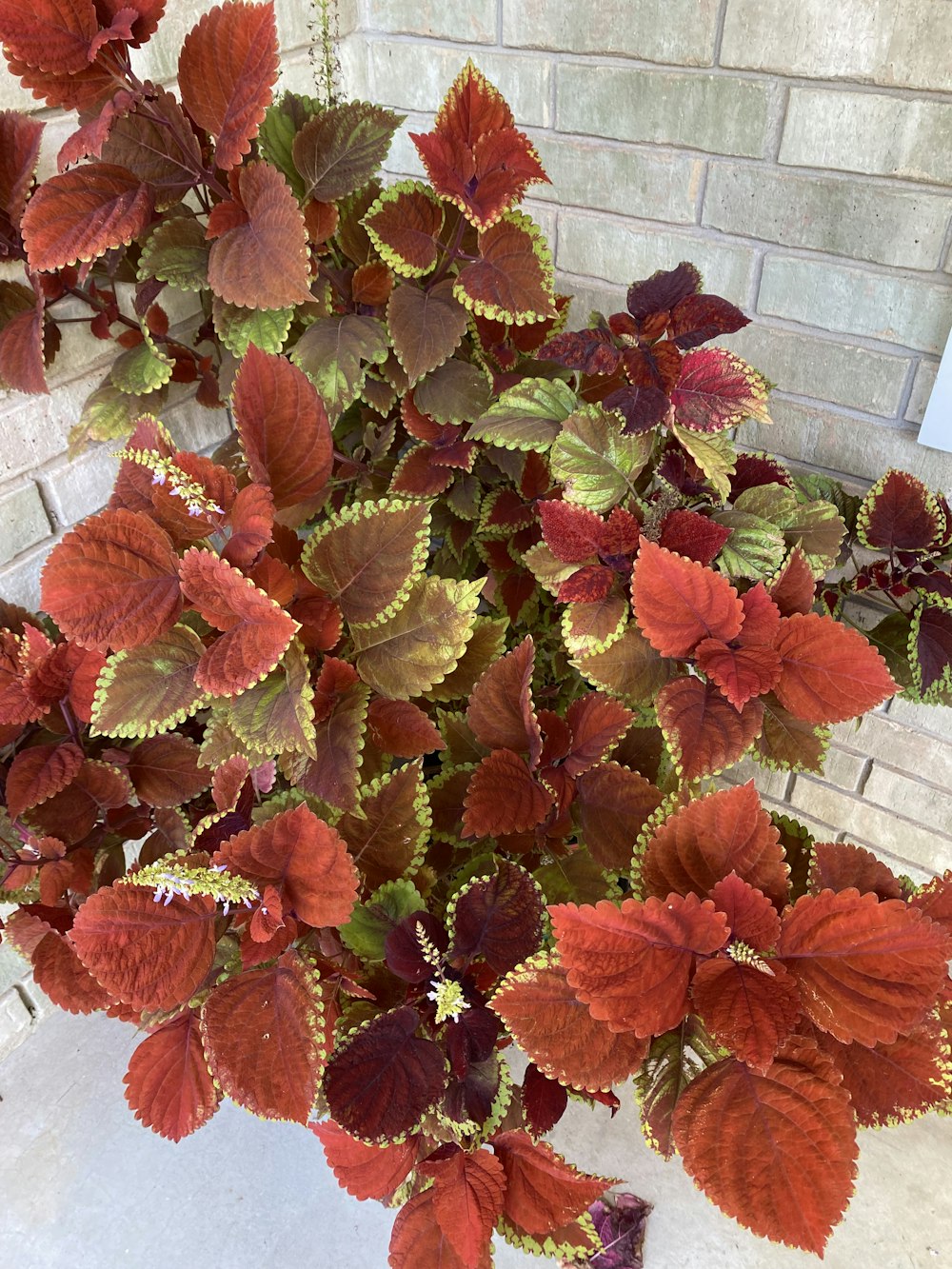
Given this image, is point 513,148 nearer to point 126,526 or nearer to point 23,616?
point 126,526

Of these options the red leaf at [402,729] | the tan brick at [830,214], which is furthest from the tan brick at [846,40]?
the red leaf at [402,729]

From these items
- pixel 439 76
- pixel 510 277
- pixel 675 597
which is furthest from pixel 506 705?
pixel 439 76

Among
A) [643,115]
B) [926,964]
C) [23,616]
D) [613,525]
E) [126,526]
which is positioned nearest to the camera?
[926,964]

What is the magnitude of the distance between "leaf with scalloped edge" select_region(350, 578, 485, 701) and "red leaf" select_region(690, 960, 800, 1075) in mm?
286

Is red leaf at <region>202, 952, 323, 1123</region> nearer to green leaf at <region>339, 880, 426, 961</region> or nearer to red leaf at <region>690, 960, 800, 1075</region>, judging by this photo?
green leaf at <region>339, 880, 426, 961</region>

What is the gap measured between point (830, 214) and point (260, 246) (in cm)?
65

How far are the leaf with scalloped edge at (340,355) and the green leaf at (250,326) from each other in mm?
31

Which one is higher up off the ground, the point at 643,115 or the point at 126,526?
the point at 643,115

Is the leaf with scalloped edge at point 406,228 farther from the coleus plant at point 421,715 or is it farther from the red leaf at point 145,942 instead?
the red leaf at point 145,942

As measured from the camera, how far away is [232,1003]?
61 centimetres

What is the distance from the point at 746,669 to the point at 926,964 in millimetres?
245

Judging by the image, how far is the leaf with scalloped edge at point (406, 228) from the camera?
2.75 feet

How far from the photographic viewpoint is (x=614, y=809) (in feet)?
2.53

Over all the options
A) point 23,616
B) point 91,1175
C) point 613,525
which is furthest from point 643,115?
point 91,1175
